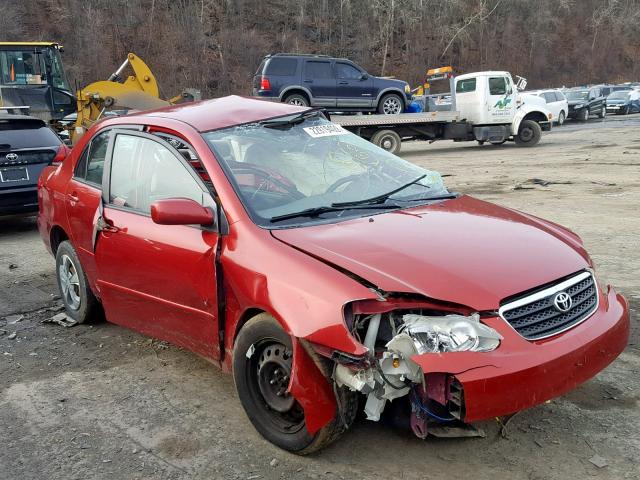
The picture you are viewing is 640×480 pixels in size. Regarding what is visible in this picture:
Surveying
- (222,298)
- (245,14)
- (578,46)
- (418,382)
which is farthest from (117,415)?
(578,46)

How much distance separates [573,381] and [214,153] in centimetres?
224

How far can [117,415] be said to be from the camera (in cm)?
350

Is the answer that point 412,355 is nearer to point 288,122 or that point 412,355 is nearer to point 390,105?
point 288,122

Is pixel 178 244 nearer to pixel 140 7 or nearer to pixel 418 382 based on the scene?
pixel 418 382

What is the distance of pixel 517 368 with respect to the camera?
8.26 feet

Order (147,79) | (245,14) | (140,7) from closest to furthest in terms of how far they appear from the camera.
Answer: (147,79), (140,7), (245,14)

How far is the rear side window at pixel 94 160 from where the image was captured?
4.56 m

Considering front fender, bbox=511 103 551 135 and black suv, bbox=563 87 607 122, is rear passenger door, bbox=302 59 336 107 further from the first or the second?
black suv, bbox=563 87 607 122

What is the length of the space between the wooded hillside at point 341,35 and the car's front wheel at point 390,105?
21.2 metres

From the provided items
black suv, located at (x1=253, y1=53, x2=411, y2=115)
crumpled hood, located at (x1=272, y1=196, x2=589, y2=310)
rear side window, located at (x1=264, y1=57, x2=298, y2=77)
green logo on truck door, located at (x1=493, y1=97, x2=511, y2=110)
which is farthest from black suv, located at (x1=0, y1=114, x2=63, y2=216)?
green logo on truck door, located at (x1=493, y1=97, x2=511, y2=110)

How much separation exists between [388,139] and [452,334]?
57.7 feet

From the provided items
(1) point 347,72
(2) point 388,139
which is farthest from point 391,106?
(1) point 347,72

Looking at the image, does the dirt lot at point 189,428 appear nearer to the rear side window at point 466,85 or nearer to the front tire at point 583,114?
the rear side window at point 466,85

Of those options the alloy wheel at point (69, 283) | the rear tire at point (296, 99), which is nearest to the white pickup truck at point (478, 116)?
the rear tire at point (296, 99)
